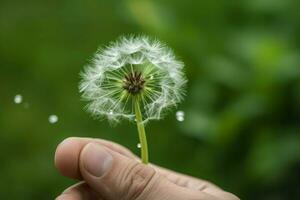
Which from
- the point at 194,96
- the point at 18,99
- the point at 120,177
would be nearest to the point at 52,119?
the point at 18,99

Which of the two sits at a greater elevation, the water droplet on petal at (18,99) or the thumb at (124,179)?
the thumb at (124,179)

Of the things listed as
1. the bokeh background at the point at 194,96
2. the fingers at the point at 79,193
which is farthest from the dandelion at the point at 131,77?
the bokeh background at the point at 194,96

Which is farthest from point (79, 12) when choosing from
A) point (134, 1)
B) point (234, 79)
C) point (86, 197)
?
point (86, 197)

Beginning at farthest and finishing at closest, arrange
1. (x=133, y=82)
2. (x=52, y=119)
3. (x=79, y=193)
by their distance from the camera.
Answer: (x=52, y=119)
(x=79, y=193)
(x=133, y=82)

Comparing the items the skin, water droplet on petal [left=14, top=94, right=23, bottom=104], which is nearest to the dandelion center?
the skin

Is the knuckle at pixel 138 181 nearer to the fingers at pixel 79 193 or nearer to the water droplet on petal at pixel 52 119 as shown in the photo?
the fingers at pixel 79 193

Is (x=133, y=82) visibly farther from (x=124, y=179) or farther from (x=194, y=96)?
(x=194, y=96)

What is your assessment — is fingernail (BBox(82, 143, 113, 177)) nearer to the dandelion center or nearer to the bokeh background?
the dandelion center
